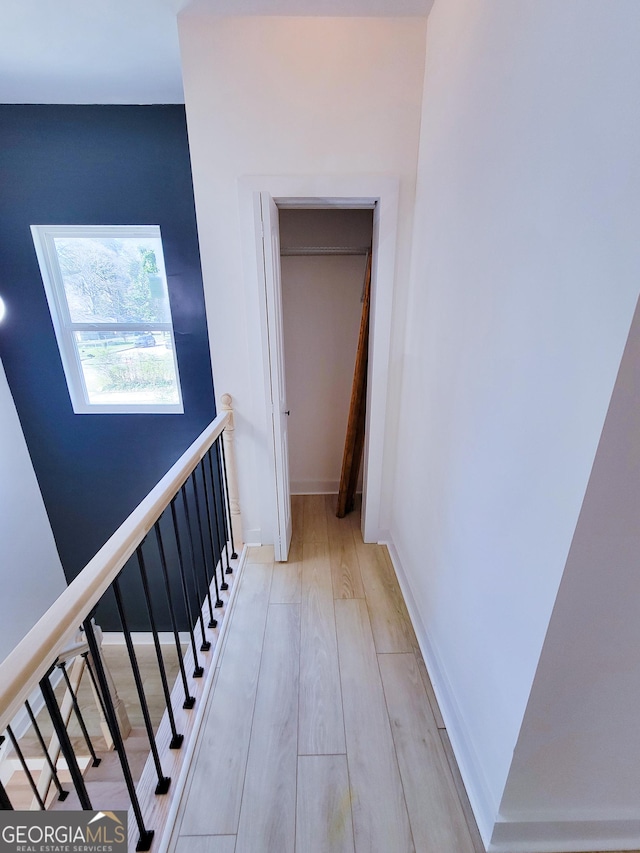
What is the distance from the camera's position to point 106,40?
61.9 inches

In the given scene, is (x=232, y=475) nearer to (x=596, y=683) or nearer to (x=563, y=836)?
(x=596, y=683)

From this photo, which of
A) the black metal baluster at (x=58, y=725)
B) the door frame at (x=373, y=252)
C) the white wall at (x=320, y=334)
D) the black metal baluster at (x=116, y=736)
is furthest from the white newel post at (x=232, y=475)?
the black metal baluster at (x=58, y=725)

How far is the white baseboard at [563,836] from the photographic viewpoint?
95cm

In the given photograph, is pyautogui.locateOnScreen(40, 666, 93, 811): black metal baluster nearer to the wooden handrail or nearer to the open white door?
the wooden handrail

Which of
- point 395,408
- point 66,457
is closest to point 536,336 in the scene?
point 395,408

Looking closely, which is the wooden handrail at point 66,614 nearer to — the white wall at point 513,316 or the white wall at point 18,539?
the white wall at point 513,316

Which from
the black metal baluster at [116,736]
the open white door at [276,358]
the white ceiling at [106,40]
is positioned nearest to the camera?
the black metal baluster at [116,736]

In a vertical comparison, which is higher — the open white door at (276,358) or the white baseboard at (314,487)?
the open white door at (276,358)

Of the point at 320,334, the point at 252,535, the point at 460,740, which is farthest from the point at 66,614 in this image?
the point at 320,334

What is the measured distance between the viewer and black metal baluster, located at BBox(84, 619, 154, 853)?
78cm

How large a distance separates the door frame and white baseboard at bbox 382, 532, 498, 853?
3.20ft

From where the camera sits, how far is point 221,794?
1.08 meters

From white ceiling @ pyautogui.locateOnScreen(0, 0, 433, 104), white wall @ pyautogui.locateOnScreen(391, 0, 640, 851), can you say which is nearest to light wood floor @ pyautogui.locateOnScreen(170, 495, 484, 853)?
white wall @ pyautogui.locateOnScreen(391, 0, 640, 851)

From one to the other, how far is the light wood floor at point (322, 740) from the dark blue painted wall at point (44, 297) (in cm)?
166
